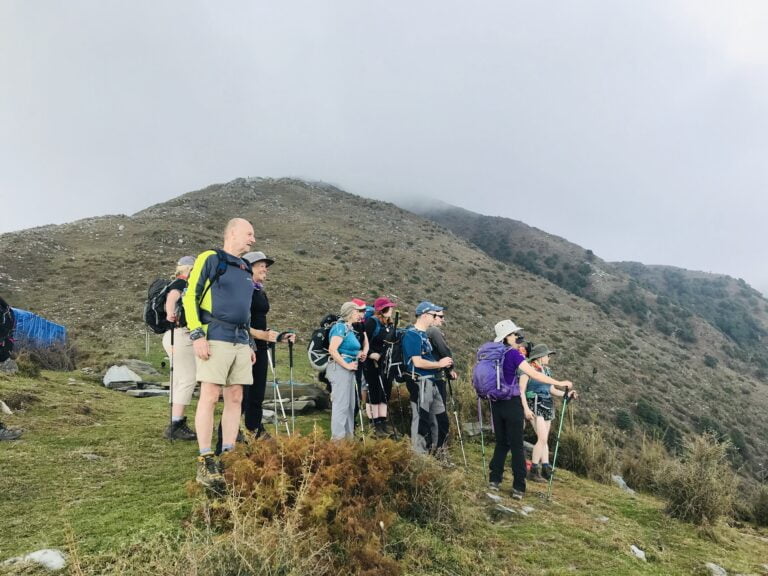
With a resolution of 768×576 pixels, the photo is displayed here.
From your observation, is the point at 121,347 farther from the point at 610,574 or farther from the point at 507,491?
the point at 610,574

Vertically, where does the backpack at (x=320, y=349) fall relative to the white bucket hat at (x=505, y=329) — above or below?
below

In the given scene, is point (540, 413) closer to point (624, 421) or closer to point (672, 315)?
point (624, 421)

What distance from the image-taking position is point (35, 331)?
14.6 metres

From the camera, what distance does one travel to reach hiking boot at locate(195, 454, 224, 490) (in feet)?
11.2

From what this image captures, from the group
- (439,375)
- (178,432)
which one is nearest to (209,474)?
(178,432)

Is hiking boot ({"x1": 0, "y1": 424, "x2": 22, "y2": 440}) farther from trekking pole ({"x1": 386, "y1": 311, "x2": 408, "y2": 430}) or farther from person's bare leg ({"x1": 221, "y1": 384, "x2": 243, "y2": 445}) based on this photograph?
trekking pole ({"x1": 386, "y1": 311, "x2": 408, "y2": 430})

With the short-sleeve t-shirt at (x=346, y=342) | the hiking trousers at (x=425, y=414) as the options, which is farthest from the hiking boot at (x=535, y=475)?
the short-sleeve t-shirt at (x=346, y=342)

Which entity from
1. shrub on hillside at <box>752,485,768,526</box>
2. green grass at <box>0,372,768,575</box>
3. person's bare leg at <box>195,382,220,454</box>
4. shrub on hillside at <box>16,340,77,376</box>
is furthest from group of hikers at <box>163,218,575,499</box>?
shrub on hillside at <box>16,340,77,376</box>

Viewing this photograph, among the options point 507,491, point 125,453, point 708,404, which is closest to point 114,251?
point 125,453

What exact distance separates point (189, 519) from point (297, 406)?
5.37 metres

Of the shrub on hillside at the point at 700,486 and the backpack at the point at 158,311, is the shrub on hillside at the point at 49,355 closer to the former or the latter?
the backpack at the point at 158,311

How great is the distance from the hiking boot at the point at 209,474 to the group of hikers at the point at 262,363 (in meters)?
0.01

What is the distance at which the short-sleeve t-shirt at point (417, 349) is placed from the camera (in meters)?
5.75

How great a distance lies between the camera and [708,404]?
3666cm
